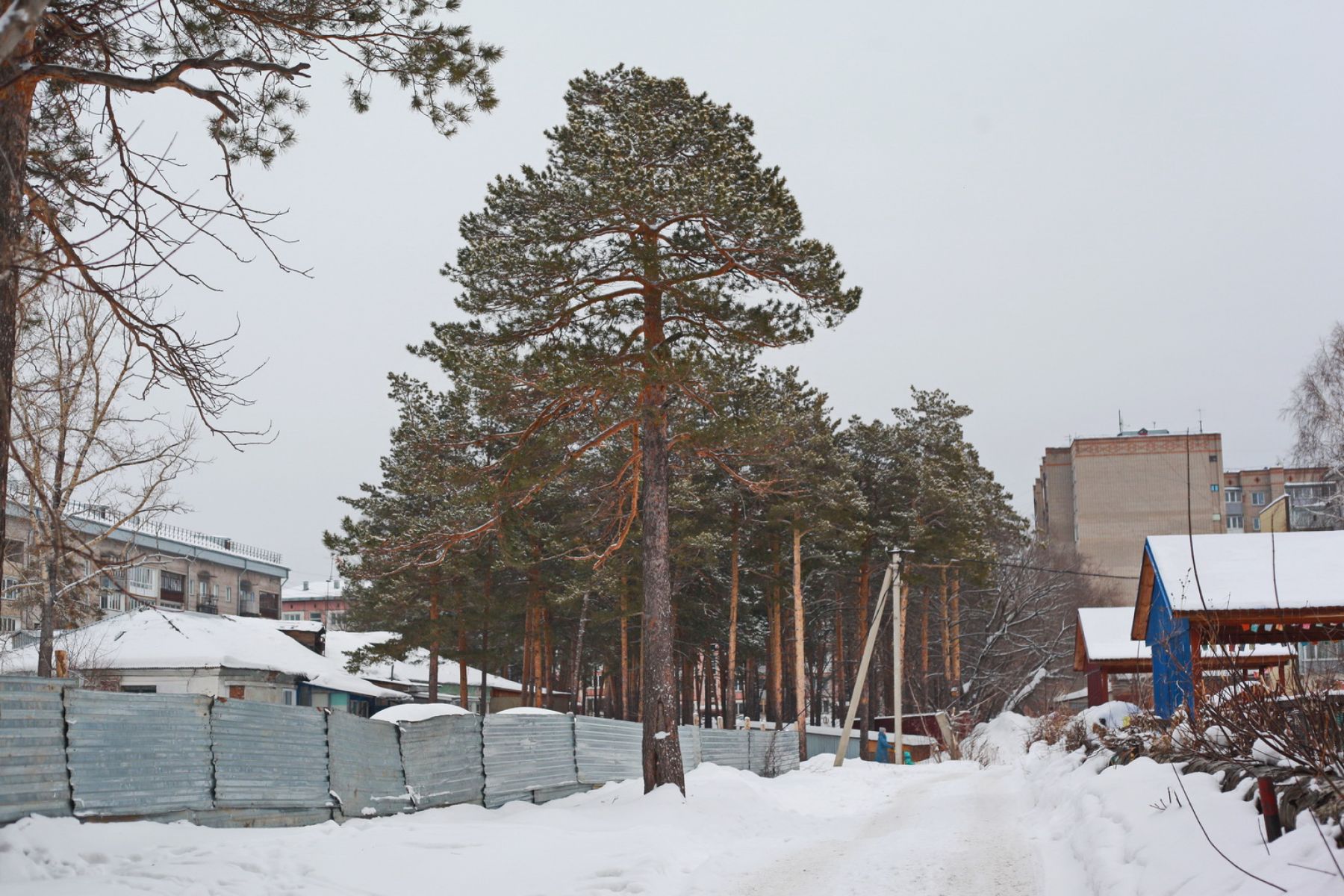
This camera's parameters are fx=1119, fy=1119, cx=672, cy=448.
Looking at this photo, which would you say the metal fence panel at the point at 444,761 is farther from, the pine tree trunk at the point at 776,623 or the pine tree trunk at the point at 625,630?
the pine tree trunk at the point at 776,623

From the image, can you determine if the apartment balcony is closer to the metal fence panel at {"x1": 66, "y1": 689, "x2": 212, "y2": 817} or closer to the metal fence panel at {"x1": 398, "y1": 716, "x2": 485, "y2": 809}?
the metal fence panel at {"x1": 398, "y1": 716, "x2": 485, "y2": 809}

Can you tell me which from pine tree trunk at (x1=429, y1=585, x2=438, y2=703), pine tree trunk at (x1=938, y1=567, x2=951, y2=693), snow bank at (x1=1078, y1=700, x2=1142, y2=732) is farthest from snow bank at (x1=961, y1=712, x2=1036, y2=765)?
pine tree trunk at (x1=429, y1=585, x2=438, y2=703)

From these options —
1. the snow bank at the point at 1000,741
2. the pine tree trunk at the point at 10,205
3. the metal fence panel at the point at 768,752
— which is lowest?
the snow bank at the point at 1000,741

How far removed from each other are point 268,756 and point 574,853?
379 cm

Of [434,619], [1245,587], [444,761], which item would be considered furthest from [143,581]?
[1245,587]

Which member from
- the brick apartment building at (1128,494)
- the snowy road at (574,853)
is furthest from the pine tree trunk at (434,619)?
→ the brick apartment building at (1128,494)

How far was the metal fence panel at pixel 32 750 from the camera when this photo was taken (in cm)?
898

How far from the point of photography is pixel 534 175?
16.4 metres

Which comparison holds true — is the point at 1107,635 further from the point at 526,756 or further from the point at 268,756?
the point at 268,756

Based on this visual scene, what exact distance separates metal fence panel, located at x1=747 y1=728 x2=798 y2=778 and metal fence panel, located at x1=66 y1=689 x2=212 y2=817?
18.0 meters

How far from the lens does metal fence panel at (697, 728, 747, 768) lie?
973 inches

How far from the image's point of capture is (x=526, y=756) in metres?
17.3

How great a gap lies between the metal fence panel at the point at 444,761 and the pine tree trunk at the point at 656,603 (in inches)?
98.0

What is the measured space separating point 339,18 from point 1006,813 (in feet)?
39.6
